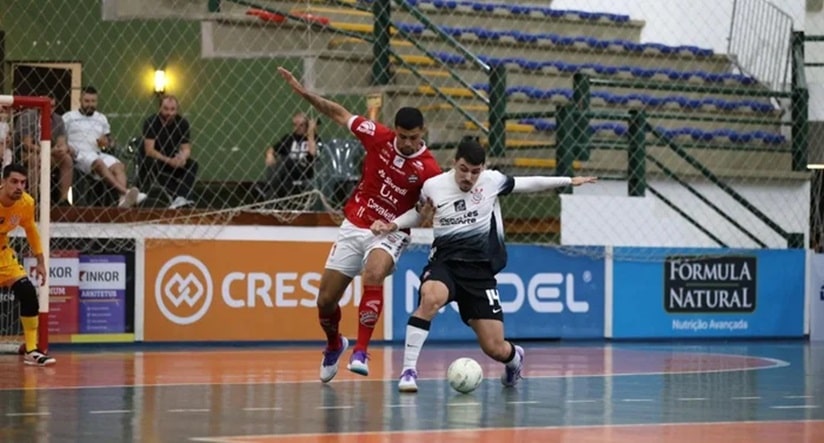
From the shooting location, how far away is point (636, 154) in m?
23.3

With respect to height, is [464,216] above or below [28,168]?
below

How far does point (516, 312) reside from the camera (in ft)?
71.1

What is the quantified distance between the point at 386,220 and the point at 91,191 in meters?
7.59

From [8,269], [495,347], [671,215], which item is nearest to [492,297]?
[495,347]

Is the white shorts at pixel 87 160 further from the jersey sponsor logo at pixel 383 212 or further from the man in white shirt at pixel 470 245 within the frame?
the man in white shirt at pixel 470 245

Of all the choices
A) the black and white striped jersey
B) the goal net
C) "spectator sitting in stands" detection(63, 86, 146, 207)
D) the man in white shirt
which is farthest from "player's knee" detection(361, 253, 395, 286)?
"spectator sitting in stands" detection(63, 86, 146, 207)

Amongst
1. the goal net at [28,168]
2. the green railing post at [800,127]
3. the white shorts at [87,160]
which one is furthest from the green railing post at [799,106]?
the goal net at [28,168]

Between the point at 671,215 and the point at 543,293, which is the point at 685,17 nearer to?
the point at 671,215

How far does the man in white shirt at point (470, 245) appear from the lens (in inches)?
524

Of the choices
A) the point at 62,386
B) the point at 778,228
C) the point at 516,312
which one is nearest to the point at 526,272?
the point at 516,312

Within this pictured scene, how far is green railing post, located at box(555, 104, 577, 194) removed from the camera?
22672mm

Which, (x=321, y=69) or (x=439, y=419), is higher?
(x=321, y=69)

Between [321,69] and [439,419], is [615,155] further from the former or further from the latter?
[439,419]

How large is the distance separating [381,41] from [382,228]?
11.2 m
